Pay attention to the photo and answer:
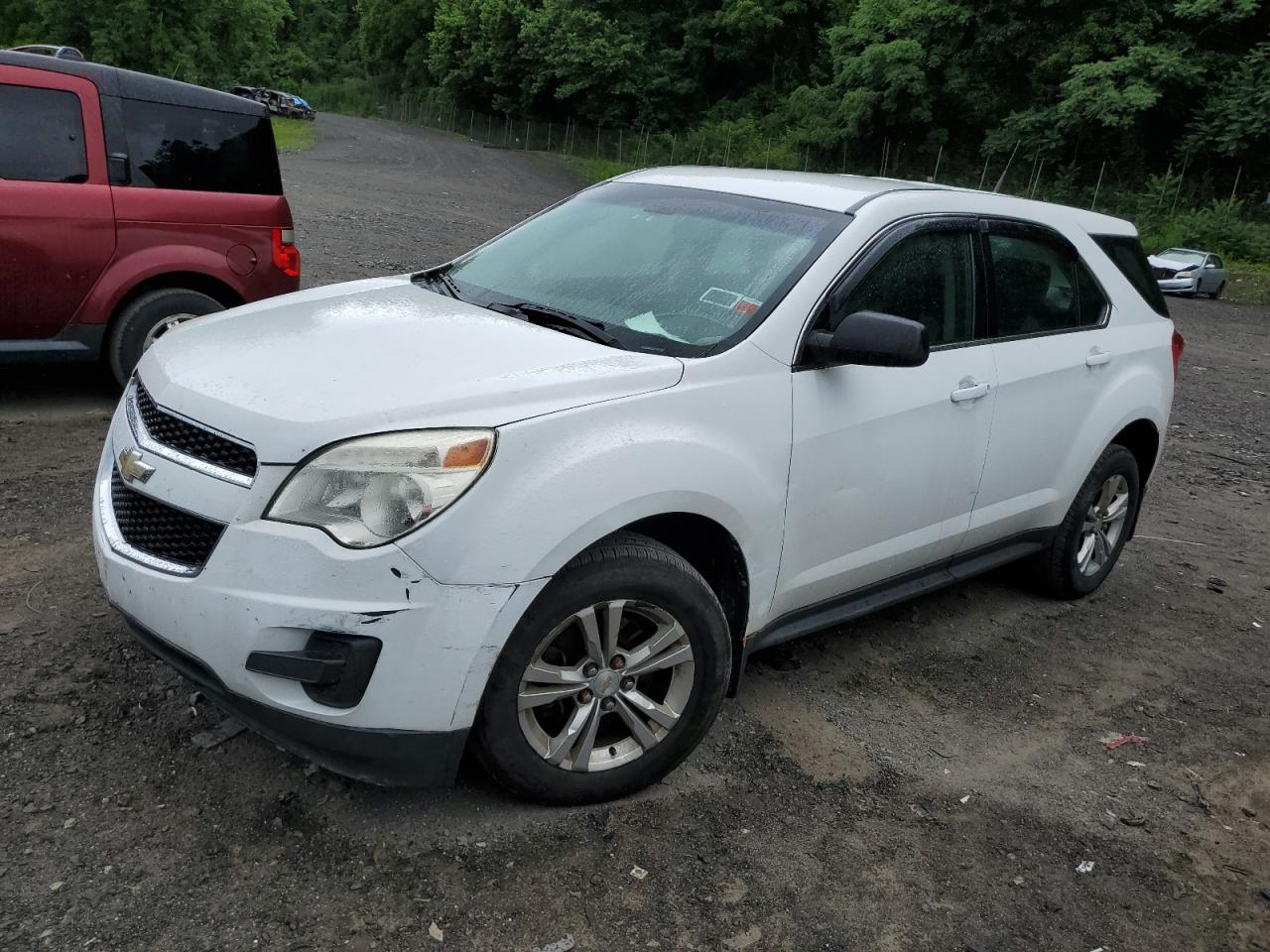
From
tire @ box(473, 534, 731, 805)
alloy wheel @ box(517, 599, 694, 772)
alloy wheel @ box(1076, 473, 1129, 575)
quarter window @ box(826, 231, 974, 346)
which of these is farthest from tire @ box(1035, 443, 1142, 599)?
alloy wheel @ box(517, 599, 694, 772)

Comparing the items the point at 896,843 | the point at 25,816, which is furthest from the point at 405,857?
the point at 896,843

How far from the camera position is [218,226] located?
6.54m

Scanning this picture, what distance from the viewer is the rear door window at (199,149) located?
20.6 feet

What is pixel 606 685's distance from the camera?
2.99 meters

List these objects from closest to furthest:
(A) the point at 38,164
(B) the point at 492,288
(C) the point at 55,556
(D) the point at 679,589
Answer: (D) the point at 679,589 < (B) the point at 492,288 < (C) the point at 55,556 < (A) the point at 38,164

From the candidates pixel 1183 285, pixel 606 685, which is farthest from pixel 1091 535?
pixel 1183 285

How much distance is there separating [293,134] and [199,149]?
3784 cm

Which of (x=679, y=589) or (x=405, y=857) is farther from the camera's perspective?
(x=679, y=589)

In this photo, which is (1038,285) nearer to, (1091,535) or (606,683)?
(1091,535)

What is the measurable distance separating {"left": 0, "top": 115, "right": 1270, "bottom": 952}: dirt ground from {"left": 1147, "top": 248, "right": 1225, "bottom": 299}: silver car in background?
23.5 meters

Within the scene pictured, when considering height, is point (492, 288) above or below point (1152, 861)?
above

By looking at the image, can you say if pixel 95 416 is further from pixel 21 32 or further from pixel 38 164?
pixel 21 32

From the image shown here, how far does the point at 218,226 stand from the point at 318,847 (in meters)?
4.76

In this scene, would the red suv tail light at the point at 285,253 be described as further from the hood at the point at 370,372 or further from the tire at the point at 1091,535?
the tire at the point at 1091,535
